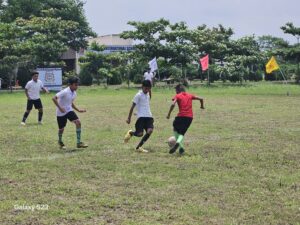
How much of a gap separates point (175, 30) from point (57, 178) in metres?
38.6

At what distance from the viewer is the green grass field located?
5.79m

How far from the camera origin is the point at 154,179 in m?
7.52

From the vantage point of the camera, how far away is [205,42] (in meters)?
46.9

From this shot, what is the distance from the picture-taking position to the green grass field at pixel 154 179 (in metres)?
5.79

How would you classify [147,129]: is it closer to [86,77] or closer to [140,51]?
[140,51]

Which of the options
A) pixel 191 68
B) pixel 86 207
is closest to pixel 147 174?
pixel 86 207

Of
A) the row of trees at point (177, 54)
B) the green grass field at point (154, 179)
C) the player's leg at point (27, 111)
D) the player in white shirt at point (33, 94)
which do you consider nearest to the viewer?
the green grass field at point (154, 179)

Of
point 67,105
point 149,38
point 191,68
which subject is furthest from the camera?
point 191,68

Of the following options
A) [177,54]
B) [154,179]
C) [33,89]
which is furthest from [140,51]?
[154,179]

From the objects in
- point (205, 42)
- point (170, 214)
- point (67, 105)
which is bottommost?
point (170, 214)

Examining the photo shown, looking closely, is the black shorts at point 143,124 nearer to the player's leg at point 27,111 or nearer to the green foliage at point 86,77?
the player's leg at point 27,111

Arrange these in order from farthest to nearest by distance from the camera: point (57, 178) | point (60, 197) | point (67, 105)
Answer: point (67, 105) < point (57, 178) < point (60, 197)

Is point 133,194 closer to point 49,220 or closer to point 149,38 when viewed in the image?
point 49,220

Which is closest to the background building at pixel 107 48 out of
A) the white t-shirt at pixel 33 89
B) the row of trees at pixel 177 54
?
the row of trees at pixel 177 54
